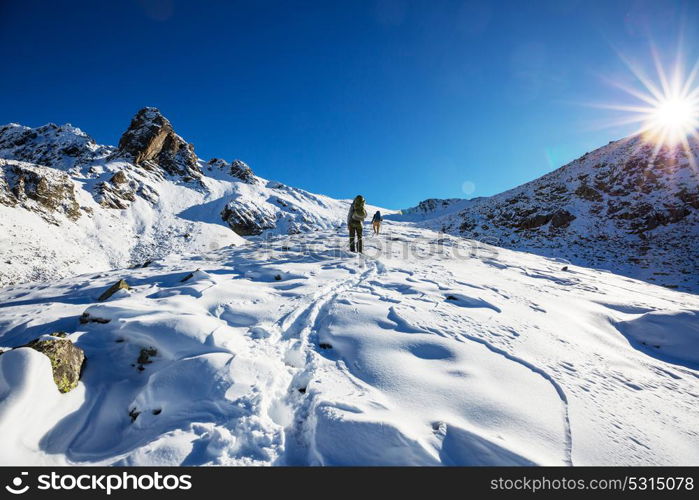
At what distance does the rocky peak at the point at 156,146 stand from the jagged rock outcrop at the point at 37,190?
54.5 feet

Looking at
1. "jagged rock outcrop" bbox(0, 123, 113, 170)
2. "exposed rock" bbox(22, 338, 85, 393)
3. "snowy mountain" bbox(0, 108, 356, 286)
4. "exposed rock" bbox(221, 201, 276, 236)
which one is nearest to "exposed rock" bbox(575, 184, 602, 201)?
"snowy mountain" bbox(0, 108, 356, 286)

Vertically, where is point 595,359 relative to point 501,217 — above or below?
below

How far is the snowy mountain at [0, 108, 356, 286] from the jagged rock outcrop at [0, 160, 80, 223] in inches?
2.5

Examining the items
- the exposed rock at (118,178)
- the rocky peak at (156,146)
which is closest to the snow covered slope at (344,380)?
the exposed rock at (118,178)

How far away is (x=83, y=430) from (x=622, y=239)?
27.4 m

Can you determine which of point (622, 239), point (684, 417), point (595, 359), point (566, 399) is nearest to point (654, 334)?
point (595, 359)

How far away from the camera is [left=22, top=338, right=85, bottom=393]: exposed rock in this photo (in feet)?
8.35

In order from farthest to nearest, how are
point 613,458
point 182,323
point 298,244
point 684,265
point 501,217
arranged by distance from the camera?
point 501,217
point 684,265
point 298,244
point 182,323
point 613,458

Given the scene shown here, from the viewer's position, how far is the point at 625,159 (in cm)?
2581

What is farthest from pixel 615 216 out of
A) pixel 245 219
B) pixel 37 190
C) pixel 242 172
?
pixel 242 172

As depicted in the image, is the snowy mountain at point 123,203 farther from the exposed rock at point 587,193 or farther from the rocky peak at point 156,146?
the exposed rock at point 587,193

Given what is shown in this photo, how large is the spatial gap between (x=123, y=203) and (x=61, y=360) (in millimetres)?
32004

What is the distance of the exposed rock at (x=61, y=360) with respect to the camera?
2.54 meters
